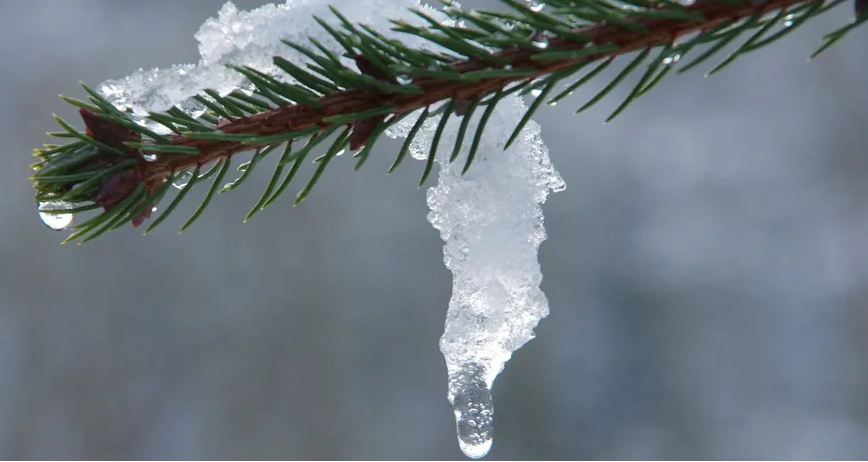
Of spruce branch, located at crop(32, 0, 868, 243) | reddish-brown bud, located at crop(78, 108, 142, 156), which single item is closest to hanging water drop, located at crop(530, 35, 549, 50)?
spruce branch, located at crop(32, 0, 868, 243)

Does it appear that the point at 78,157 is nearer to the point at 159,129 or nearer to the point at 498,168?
the point at 159,129

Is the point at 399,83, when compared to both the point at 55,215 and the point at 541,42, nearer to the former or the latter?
the point at 541,42

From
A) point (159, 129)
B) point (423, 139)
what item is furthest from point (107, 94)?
point (423, 139)

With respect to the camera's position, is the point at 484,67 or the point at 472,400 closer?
the point at 484,67

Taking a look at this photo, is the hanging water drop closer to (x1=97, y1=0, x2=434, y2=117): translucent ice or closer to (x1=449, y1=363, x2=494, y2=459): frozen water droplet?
(x1=97, y1=0, x2=434, y2=117): translucent ice

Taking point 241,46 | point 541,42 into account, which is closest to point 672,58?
point 541,42

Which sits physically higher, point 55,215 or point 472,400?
point 55,215
